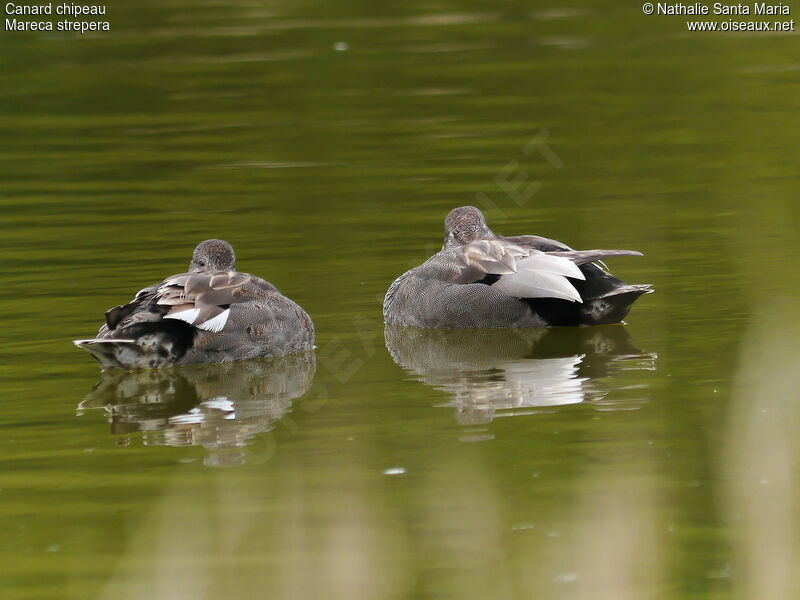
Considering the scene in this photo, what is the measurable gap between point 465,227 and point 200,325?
3.14 metres

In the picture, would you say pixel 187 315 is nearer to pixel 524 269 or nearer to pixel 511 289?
pixel 511 289

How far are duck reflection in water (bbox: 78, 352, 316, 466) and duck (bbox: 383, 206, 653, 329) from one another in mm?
1275

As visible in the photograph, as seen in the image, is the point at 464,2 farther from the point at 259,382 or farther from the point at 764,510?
the point at 764,510

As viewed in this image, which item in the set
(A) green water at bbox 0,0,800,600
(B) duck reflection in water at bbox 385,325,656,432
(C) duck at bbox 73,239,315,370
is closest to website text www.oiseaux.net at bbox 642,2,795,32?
(A) green water at bbox 0,0,800,600

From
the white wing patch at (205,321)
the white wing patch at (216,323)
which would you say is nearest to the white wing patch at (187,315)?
the white wing patch at (205,321)

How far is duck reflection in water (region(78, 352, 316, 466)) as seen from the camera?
9.16 metres

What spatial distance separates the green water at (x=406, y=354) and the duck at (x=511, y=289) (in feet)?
0.66

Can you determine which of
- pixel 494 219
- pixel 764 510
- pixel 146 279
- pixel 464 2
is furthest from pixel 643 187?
pixel 464 2

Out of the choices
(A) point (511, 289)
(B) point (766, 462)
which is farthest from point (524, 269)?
(B) point (766, 462)

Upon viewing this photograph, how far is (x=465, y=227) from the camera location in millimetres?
12984

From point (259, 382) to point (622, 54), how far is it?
16.2 m

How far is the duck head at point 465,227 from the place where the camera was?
13.0 m

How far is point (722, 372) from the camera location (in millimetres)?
10070

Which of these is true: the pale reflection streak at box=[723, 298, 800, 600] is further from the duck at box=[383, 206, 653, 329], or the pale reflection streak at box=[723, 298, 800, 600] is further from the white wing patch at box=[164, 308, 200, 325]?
the white wing patch at box=[164, 308, 200, 325]
